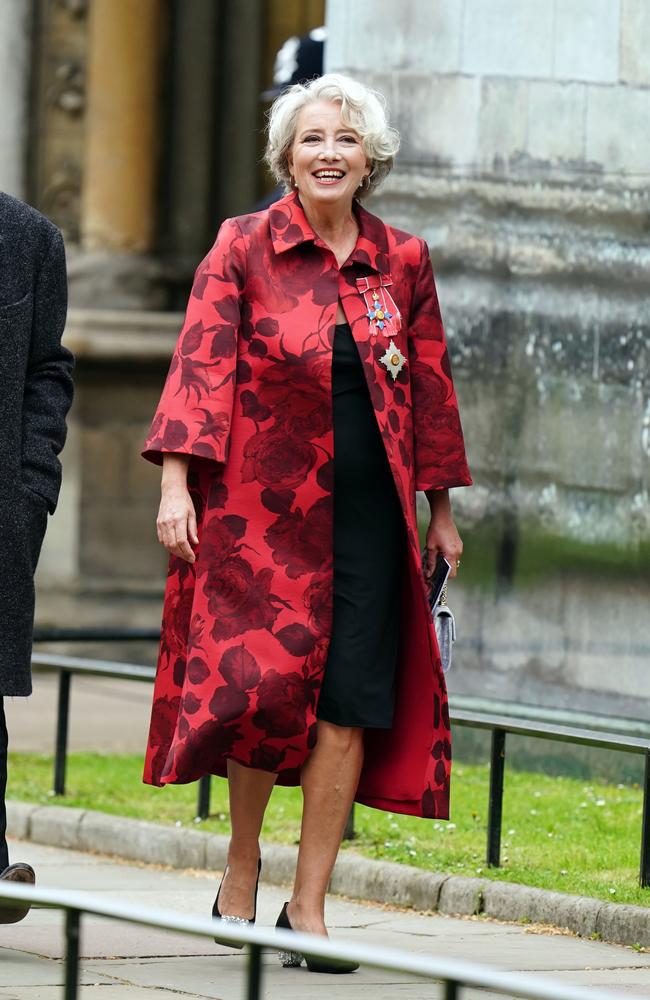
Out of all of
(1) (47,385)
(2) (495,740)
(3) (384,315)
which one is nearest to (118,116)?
(2) (495,740)

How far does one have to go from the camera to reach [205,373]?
16.4 feet

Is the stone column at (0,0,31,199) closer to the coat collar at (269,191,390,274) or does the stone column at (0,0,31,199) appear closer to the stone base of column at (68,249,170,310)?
the stone base of column at (68,249,170,310)

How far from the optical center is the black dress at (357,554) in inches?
197

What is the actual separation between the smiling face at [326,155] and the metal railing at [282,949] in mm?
2509

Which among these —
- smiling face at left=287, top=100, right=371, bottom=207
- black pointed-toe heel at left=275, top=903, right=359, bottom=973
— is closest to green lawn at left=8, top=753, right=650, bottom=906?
smiling face at left=287, top=100, right=371, bottom=207

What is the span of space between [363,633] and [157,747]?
55 centimetres

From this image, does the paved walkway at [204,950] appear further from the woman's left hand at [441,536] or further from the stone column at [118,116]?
the stone column at [118,116]

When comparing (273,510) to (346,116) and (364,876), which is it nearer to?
(346,116)

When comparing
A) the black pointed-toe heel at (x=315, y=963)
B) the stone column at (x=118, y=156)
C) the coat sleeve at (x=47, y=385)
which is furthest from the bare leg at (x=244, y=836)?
the stone column at (x=118, y=156)

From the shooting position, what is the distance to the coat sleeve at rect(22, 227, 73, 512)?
5109 millimetres

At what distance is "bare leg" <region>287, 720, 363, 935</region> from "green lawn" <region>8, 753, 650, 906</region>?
3.54ft

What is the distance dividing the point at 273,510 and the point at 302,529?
75mm

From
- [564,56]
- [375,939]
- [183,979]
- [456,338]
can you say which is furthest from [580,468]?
[183,979]

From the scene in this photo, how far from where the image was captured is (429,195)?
9.02 meters
